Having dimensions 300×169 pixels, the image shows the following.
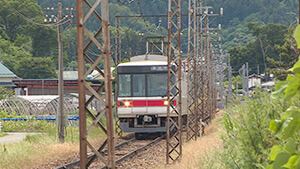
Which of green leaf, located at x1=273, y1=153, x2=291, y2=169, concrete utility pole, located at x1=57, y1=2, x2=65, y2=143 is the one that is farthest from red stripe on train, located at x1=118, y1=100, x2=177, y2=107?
green leaf, located at x1=273, y1=153, x2=291, y2=169

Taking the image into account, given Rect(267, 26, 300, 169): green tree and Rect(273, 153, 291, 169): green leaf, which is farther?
Rect(273, 153, 291, 169): green leaf

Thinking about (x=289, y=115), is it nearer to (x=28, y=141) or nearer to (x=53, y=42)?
(x=28, y=141)

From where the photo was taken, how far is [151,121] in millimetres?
23938

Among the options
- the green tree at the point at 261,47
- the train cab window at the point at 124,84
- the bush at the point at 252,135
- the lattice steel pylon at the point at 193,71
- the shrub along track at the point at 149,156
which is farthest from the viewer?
the green tree at the point at 261,47

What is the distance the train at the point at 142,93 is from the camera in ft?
76.5

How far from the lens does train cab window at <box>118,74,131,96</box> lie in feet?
76.9

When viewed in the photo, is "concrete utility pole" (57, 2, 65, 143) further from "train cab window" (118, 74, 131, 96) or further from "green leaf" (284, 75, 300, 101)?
"green leaf" (284, 75, 300, 101)

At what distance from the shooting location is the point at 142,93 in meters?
23.5

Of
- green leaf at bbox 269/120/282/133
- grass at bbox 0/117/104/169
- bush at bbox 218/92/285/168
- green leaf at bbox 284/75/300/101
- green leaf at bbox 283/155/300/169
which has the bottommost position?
grass at bbox 0/117/104/169

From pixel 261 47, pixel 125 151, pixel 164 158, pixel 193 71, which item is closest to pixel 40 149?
pixel 125 151

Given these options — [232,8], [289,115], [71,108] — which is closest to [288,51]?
[71,108]

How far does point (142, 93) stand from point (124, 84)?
81cm

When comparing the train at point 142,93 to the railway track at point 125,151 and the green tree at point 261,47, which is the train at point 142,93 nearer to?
the railway track at point 125,151

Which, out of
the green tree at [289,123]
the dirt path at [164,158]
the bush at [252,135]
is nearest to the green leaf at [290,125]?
the green tree at [289,123]
